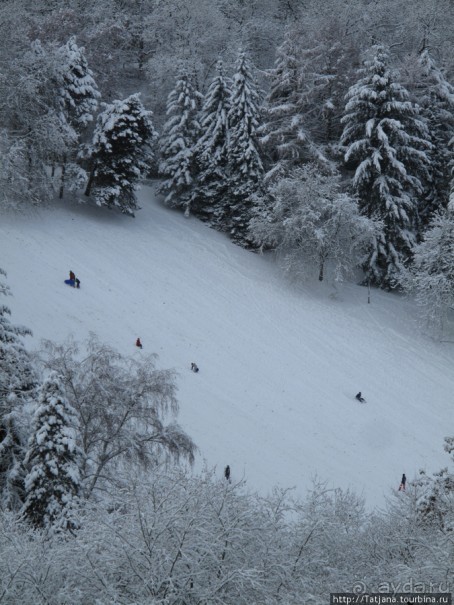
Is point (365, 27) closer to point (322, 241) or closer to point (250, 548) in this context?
point (322, 241)

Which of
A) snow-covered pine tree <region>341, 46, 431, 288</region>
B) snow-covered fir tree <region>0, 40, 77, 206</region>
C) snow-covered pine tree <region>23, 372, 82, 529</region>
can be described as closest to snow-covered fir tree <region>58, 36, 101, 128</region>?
snow-covered fir tree <region>0, 40, 77, 206</region>

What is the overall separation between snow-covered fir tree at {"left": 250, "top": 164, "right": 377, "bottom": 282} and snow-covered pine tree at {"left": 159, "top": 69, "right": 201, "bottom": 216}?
23.4 ft

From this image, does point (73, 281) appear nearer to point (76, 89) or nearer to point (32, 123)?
point (32, 123)

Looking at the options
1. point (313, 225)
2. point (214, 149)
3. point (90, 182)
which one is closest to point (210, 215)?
point (214, 149)

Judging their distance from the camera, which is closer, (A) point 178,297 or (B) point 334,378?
(B) point 334,378

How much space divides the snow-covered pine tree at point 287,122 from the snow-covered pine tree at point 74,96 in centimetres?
1116

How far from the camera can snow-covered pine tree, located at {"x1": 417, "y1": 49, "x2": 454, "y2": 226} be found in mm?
35406

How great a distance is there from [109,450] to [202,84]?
1538 inches

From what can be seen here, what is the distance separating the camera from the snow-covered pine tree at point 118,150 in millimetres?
33500

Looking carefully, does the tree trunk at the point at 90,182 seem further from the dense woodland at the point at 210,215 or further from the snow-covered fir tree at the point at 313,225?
the snow-covered fir tree at the point at 313,225

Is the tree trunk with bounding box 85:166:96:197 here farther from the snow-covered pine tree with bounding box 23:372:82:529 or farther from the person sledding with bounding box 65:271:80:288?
the snow-covered pine tree with bounding box 23:372:82:529

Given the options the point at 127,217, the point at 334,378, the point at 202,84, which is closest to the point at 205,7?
the point at 202,84

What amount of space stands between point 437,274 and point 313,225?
719 centimetres

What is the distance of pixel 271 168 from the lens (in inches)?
1454
